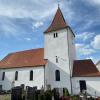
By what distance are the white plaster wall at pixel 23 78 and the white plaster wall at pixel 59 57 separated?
1.42 metres

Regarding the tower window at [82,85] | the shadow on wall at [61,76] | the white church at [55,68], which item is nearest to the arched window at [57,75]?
the white church at [55,68]

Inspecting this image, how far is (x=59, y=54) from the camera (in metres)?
29.8

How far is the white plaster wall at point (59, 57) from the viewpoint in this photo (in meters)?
28.4

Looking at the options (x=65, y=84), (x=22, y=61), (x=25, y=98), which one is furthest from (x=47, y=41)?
(x=25, y=98)

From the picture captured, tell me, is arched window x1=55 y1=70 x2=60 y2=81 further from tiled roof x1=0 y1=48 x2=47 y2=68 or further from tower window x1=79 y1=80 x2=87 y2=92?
tower window x1=79 y1=80 x2=87 y2=92

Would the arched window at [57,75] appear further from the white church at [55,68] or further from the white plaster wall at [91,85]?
the white plaster wall at [91,85]

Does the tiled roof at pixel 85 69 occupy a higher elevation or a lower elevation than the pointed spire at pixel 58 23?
lower

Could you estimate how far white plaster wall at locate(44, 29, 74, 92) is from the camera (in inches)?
1118

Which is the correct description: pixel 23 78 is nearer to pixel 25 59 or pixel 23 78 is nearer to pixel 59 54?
pixel 25 59

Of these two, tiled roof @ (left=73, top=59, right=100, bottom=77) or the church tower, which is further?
the church tower

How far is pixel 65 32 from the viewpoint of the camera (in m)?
30.3

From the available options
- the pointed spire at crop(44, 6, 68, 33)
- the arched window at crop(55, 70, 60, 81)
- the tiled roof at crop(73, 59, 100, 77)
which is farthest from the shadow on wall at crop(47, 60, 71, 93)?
the pointed spire at crop(44, 6, 68, 33)

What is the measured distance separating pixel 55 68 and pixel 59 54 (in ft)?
8.41

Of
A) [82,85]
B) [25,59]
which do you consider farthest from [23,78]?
[82,85]
